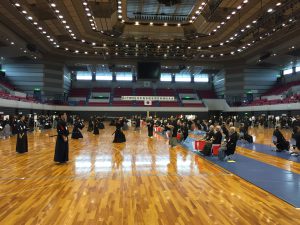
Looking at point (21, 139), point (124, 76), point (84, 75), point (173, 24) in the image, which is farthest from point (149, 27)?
point (84, 75)

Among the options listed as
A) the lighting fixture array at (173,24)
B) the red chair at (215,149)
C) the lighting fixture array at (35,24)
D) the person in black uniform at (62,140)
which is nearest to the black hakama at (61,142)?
the person in black uniform at (62,140)

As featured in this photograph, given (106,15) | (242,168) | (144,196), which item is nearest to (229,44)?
(106,15)

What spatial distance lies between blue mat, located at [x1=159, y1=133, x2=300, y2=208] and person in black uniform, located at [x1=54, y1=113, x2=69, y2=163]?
487 cm

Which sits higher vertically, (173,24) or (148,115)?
(173,24)

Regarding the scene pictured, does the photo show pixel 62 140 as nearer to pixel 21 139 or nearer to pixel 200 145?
pixel 21 139

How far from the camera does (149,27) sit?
91.4 ft

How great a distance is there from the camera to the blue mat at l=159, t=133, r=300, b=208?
5.93m

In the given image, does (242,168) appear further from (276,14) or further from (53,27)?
(53,27)

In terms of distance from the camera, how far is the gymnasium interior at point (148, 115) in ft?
17.8

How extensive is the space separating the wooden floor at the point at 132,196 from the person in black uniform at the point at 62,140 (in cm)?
35

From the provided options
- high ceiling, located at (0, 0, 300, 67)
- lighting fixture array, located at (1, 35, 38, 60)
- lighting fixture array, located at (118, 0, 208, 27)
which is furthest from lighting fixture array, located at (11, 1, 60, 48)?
lighting fixture array, located at (118, 0, 208, 27)

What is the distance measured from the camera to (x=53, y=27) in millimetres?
26844

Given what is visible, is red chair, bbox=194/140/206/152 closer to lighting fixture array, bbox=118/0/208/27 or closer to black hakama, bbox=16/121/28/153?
black hakama, bbox=16/121/28/153

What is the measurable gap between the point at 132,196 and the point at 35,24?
23.0 m
